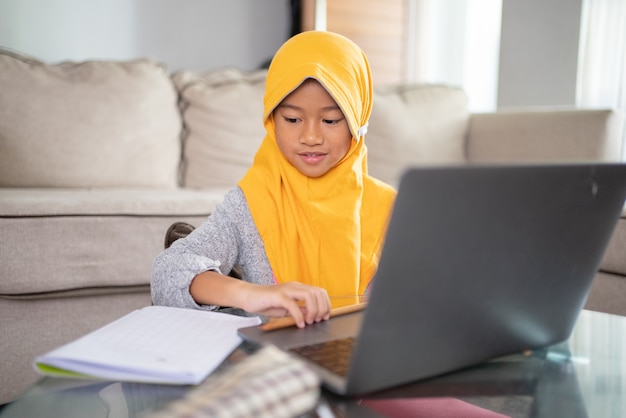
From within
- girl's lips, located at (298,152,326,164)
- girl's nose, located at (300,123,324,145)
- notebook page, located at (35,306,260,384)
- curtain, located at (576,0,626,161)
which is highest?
curtain, located at (576,0,626,161)

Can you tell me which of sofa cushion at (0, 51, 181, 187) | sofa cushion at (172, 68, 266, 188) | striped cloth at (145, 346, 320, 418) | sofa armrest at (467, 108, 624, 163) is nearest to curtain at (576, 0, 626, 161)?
sofa armrest at (467, 108, 624, 163)

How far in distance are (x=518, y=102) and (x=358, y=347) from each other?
328 centimetres

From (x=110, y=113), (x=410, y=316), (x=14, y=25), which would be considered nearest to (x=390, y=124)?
(x=110, y=113)

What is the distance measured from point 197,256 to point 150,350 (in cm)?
30

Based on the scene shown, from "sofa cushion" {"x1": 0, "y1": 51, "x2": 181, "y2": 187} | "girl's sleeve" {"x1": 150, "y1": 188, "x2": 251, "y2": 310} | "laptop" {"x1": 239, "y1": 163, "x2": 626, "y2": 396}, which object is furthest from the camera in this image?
"sofa cushion" {"x1": 0, "y1": 51, "x2": 181, "y2": 187}

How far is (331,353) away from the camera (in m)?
0.63

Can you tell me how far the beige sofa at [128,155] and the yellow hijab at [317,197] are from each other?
645 millimetres

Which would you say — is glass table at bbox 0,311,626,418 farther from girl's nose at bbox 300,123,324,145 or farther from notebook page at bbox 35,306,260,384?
girl's nose at bbox 300,123,324,145

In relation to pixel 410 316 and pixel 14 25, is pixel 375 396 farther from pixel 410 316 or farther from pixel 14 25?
pixel 14 25

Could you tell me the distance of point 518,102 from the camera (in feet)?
11.5

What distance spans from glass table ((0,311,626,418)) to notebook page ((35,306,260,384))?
19 millimetres

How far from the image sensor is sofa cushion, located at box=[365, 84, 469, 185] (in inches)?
98.0

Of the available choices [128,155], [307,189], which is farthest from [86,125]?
[307,189]

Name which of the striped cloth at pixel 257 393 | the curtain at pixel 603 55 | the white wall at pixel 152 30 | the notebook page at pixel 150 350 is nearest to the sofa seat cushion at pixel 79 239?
the notebook page at pixel 150 350
